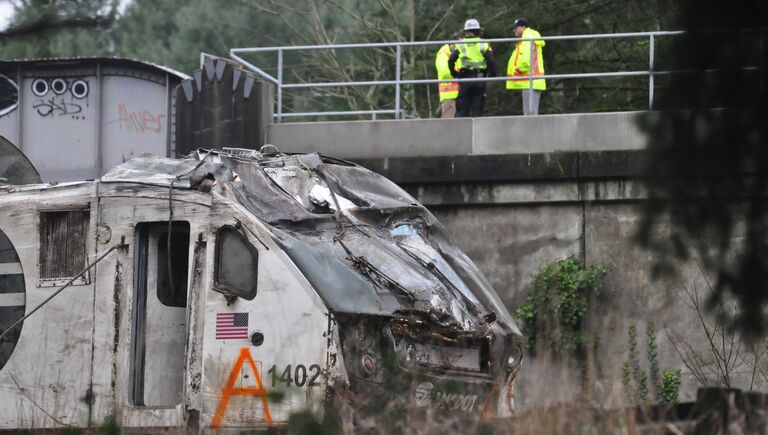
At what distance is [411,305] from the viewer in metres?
10.1

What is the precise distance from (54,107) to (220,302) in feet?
36.8

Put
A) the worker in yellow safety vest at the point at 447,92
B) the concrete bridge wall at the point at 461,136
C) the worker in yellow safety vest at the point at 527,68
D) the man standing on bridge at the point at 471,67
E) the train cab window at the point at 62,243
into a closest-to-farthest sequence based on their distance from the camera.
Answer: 1. the train cab window at the point at 62,243
2. the concrete bridge wall at the point at 461,136
3. the worker in yellow safety vest at the point at 527,68
4. the man standing on bridge at the point at 471,67
5. the worker in yellow safety vest at the point at 447,92

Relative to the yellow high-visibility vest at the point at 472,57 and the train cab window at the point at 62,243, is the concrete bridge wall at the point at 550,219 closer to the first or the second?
the yellow high-visibility vest at the point at 472,57

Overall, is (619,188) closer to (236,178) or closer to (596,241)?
(596,241)

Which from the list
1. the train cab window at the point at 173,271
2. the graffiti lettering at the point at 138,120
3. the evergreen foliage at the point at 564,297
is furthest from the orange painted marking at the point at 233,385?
the graffiti lettering at the point at 138,120

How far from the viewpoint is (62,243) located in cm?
1076

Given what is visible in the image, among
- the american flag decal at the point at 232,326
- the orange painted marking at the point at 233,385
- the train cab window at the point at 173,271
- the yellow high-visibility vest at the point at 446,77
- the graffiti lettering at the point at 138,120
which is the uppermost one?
the yellow high-visibility vest at the point at 446,77

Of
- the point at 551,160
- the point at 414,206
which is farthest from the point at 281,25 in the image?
the point at 414,206

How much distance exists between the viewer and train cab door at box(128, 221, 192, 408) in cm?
1038

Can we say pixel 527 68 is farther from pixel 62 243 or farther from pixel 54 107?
pixel 62 243

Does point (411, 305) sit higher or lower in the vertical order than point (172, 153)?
lower

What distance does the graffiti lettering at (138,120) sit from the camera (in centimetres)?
1997

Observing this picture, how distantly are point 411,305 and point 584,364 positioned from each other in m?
5.43

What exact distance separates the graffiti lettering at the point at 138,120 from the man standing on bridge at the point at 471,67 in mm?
4683
